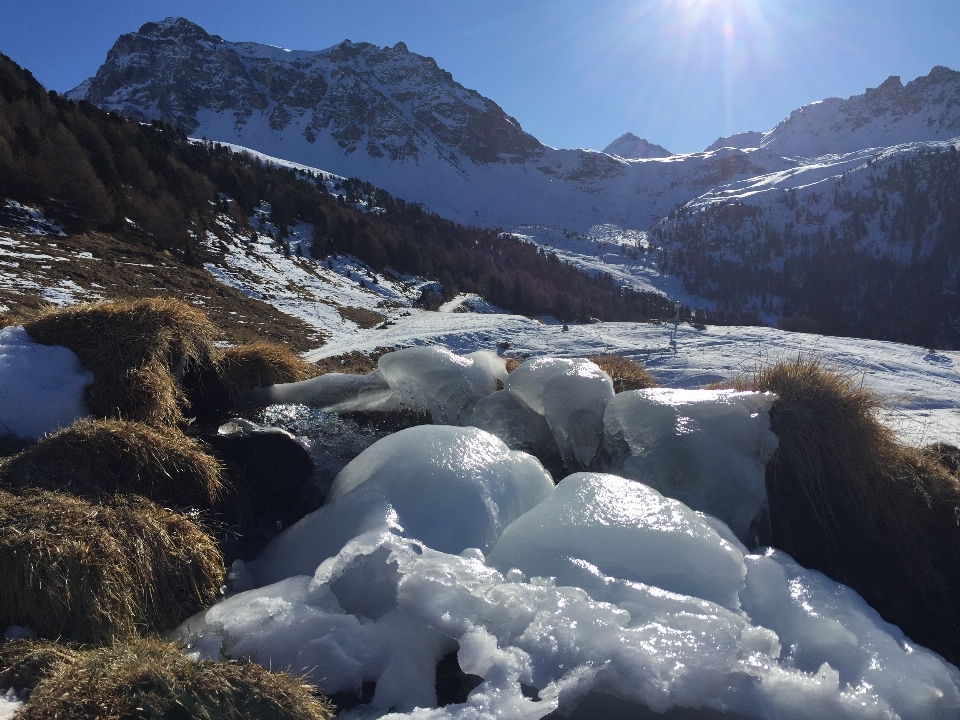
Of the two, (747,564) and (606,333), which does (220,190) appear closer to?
(606,333)

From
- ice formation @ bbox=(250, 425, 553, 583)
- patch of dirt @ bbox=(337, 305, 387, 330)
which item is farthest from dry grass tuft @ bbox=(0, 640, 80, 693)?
patch of dirt @ bbox=(337, 305, 387, 330)

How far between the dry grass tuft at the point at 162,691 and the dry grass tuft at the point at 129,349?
2559mm

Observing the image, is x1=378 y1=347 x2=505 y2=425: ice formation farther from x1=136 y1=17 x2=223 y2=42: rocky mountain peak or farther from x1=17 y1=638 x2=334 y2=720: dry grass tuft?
x1=136 y1=17 x2=223 y2=42: rocky mountain peak

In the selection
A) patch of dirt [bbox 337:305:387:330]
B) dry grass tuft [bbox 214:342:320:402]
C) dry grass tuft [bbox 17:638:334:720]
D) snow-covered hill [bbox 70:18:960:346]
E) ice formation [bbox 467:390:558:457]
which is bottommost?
dry grass tuft [bbox 17:638:334:720]

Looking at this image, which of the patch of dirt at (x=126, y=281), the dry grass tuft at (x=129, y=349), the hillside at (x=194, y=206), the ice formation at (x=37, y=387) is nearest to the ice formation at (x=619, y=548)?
the dry grass tuft at (x=129, y=349)

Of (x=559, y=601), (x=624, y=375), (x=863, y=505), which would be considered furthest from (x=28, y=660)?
(x=624, y=375)

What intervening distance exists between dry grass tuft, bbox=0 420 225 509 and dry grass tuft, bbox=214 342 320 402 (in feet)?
6.59

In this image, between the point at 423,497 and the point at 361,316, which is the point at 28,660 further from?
the point at 361,316

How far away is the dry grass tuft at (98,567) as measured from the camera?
9.07ft

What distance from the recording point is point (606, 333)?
22.5 metres

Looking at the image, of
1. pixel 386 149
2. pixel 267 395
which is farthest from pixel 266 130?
pixel 267 395

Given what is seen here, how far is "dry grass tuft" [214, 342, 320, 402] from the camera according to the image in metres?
6.48

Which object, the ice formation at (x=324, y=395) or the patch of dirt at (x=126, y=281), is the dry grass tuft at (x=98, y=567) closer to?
the ice formation at (x=324, y=395)

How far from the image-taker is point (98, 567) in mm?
2953
